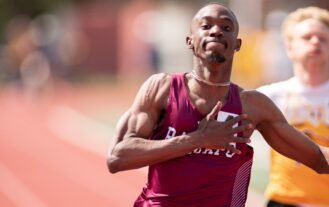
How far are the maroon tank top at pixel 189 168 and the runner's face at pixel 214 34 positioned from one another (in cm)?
22

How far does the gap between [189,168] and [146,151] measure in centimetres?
25

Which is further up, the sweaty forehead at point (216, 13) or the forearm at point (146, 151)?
the sweaty forehead at point (216, 13)

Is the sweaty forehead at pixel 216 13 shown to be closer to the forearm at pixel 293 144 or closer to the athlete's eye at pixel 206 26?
the athlete's eye at pixel 206 26

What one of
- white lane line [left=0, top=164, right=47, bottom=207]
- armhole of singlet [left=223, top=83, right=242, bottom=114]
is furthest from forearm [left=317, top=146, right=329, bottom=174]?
white lane line [left=0, top=164, right=47, bottom=207]

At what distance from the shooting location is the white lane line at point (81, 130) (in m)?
20.0

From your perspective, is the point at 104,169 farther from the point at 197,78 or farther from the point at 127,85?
the point at 127,85

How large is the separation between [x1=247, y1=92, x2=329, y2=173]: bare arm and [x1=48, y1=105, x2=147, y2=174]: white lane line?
11.4 metres

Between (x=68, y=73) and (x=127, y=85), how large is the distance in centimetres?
480

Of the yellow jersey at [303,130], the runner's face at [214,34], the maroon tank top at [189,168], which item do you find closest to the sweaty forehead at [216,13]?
the runner's face at [214,34]

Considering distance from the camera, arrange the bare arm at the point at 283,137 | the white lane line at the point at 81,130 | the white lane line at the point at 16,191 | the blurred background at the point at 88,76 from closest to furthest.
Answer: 1. the bare arm at the point at 283,137
2. the white lane line at the point at 16,191
3. the blurred background at the point at 88,76
4. the white lane line at the point at 81,130

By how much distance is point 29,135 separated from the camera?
77.1ft

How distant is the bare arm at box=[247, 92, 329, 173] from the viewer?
4.54 meters

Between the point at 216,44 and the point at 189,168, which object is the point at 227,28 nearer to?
the point at 216,44

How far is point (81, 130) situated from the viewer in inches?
912
